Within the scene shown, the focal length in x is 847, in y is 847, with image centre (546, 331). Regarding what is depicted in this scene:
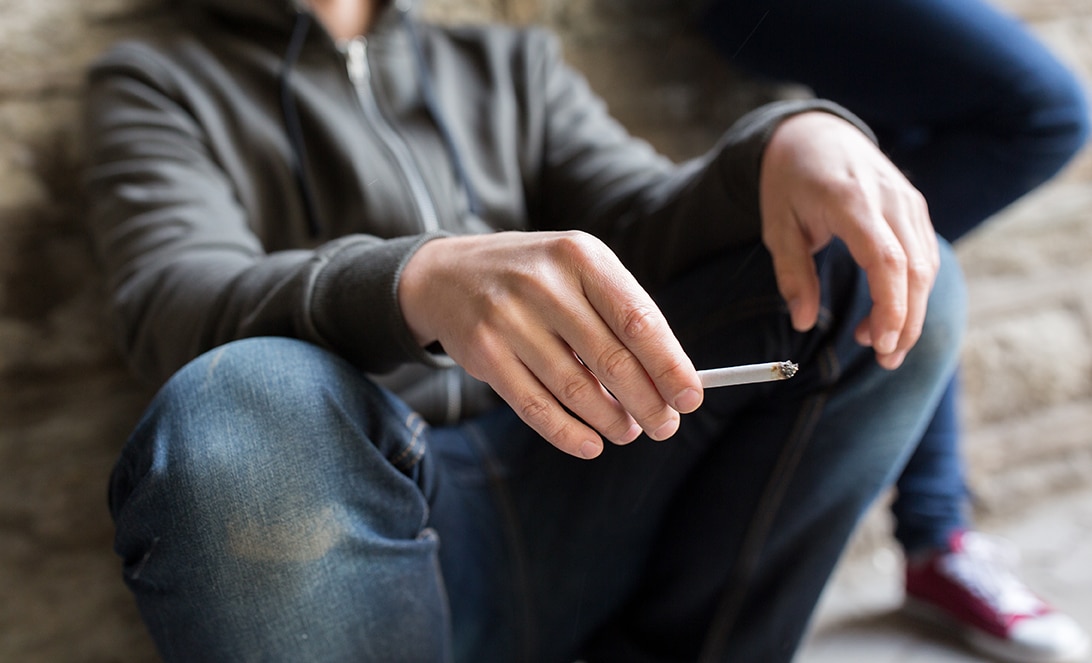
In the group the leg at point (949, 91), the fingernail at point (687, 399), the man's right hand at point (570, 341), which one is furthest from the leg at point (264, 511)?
the leg at point (949, 91)

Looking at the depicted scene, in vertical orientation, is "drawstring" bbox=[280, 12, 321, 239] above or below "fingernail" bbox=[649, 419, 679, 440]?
below

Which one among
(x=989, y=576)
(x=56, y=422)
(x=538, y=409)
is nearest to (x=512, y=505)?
(x=538, y=409)

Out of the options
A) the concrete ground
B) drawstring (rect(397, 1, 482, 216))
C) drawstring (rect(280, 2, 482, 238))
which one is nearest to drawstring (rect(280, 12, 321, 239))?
drawstring (rect(280, 2, 482, 238))

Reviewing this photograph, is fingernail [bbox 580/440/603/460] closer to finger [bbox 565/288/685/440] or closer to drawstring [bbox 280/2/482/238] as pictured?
finger [bbox 565/288/685/440]

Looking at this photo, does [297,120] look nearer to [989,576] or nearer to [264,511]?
[264,511]

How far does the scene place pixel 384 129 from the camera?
36.1 inches

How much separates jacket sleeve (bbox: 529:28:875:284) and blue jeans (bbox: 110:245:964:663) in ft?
0.11

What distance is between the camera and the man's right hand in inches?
18.4

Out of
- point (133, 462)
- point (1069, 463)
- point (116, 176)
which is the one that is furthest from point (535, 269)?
point (1069, 463)

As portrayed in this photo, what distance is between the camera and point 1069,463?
1.40m

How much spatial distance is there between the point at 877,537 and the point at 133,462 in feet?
3.61

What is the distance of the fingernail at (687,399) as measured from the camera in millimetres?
463

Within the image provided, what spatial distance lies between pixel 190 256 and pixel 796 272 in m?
0.50

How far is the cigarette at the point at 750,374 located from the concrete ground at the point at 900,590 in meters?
0.69
